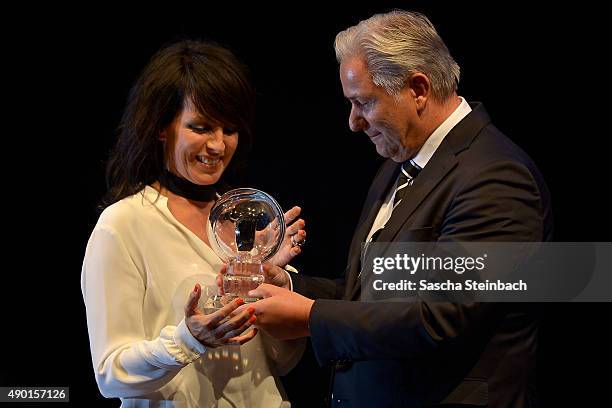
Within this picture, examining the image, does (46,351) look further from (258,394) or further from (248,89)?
(248,89)

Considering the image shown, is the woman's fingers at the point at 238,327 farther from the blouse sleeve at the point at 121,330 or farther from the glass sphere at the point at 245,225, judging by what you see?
the glass sphere at the point at 245,225

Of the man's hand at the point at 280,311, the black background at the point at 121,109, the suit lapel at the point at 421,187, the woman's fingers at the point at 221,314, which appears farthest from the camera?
the black background at the point at 121,109

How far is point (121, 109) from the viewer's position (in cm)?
359

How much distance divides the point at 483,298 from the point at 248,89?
2.96 feet

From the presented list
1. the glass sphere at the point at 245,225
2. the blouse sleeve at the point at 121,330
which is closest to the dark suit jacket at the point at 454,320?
the glass sphere at the point at 245,225

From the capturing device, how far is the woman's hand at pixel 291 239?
263 centimetres

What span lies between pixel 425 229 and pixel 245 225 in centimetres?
48

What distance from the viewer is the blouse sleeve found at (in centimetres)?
231

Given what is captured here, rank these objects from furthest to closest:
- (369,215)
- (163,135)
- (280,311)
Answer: (369,215), (163,135), (280,311)

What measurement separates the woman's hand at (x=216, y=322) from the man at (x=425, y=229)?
80 mm

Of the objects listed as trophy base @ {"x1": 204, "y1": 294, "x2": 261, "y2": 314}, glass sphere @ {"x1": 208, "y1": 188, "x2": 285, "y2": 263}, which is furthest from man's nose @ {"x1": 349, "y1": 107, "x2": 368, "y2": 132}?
trophy base @ {"x1": 204, "y1": 294, "x2": 261, "y2": 314}

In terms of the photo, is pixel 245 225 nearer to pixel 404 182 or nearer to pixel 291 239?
pixel 291 239

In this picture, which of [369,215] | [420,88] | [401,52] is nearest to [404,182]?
[369,215]

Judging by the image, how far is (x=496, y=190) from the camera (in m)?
2.30
